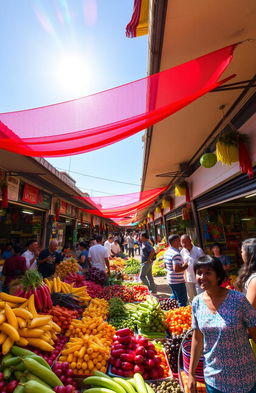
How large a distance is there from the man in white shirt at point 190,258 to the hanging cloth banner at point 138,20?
3.43m

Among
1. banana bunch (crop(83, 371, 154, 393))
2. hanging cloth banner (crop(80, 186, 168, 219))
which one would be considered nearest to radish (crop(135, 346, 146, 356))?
banana bunch (crop(83, 371, 154, 393))

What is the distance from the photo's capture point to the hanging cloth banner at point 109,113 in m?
1.79

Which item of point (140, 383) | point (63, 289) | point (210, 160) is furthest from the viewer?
point (210, 160)

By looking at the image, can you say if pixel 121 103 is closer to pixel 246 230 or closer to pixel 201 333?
pixel 201 333

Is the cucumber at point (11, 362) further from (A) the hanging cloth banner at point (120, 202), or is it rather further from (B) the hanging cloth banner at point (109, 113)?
(A) the hanging cloth banner at point (120, 202)

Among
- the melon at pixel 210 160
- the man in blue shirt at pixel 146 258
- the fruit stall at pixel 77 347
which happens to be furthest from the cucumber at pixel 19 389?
the man in blue shirt at pixel 146 258

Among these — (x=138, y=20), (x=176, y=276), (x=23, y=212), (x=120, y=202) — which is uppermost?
(x=138, y=20)

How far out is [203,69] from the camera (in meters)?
1.76

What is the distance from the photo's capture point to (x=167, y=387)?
5.76 feet

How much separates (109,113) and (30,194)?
4522 mm

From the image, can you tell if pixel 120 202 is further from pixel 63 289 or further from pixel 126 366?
pixel 126 366

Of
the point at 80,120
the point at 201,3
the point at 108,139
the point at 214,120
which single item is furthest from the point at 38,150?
the point at 214,120

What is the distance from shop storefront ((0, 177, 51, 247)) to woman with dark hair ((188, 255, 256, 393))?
4.94 metres

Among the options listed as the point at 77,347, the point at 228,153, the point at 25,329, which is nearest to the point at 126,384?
the point at 77,347
